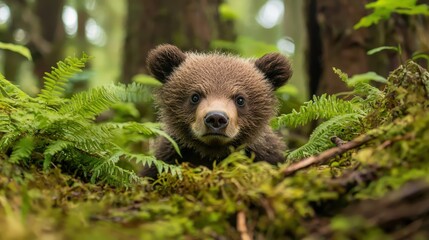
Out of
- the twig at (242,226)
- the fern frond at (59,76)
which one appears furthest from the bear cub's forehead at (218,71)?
the twig at (242,226)

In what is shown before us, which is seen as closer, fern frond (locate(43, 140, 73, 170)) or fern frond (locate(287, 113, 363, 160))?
fern frond (locate(43, 140, 73, 170))

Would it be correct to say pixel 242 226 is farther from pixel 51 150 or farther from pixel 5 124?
pixel 5 124

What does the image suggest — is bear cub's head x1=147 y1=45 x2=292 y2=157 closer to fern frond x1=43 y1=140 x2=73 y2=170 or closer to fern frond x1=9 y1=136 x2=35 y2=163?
fern frond x1=43 y1=140 x2=73 y2=170

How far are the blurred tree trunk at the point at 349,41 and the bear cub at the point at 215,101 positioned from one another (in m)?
2.72

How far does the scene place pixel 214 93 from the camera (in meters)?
5.72

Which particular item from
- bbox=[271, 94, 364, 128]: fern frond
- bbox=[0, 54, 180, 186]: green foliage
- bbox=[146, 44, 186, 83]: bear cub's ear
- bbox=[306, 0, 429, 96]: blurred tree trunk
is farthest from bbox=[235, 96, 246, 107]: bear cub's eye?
Result: bbox=[306, 0, 429, 96]: blurred tree trunk

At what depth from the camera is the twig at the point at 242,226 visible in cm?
234

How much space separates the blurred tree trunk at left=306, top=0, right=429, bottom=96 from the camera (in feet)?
26.8

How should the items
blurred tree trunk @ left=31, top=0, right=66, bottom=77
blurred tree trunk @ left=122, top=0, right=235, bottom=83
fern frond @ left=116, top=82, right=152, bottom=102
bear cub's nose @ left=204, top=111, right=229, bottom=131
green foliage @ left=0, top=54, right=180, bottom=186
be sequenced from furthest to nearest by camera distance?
blurred tree trunk @ left=31, top=0, right=66, bottom=77 → blurred tree trunk @ left=122, top=0, right=235, bottom=83 → fern frond @ left=116, top=82, right=152, bottom=102 → bear cub's nose @ left=204, top=111, right=229, bottom=131 → green foliage @ left=0, top=54, right=180, bottom=186

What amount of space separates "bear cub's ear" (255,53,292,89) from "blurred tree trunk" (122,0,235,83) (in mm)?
4852

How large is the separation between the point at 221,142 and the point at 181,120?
666 mm

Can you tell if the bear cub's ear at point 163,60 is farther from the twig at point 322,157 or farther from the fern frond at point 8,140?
the twig at point 322,157

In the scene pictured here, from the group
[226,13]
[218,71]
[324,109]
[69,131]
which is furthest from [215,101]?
[226,13]

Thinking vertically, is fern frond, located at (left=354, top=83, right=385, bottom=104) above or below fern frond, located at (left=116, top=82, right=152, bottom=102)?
below
